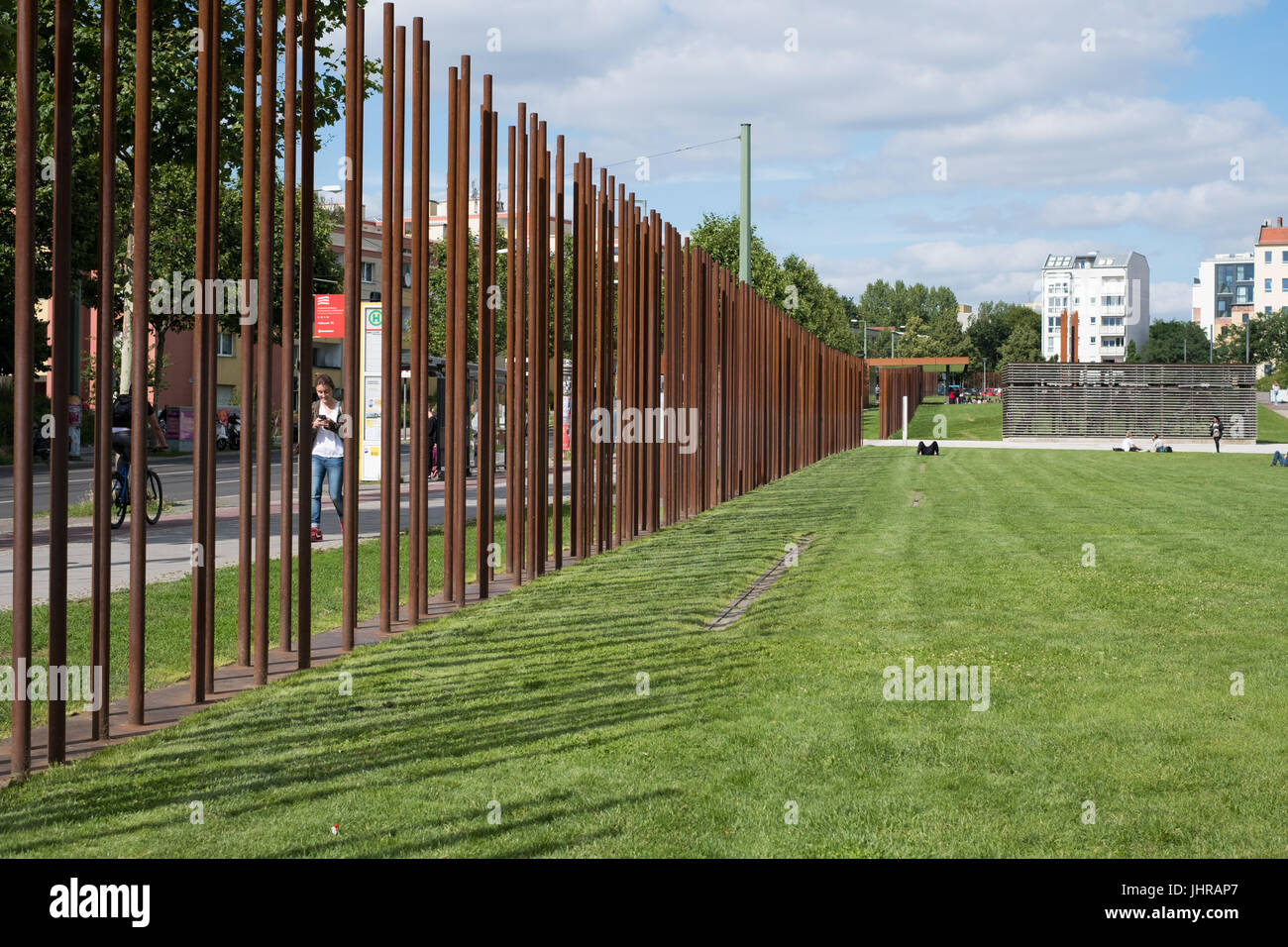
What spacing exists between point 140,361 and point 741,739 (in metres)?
3.09

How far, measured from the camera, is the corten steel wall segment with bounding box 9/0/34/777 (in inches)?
207

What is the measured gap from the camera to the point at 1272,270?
169 meters

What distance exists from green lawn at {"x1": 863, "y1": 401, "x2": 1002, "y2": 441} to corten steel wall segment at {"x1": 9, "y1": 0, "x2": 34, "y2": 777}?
55.0m

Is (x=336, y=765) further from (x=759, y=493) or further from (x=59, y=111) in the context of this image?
(x=759, y=493)

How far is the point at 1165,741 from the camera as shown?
588 cm

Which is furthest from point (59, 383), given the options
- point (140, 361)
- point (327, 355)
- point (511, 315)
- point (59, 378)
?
point (327, 355)

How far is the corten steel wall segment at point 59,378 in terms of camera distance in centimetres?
531

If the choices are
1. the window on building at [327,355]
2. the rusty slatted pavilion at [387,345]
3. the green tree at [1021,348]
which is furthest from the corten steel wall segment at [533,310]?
the green tree at [1021,348]

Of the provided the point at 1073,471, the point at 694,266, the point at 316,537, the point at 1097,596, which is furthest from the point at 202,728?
the point at 1073,471

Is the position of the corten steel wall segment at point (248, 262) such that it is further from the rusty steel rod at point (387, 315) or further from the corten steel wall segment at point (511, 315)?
the corten steel wall segment at point (511, 315)

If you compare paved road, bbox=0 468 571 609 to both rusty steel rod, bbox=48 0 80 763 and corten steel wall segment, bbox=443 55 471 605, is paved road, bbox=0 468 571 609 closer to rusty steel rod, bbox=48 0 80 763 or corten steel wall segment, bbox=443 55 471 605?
corten steel wall segment, bbox=443 55 471 605

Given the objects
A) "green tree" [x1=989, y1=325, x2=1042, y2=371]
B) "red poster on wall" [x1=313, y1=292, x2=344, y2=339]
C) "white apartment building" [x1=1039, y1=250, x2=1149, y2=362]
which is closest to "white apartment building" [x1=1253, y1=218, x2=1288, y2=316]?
"white apartment building" [x1=1039, y1=250, x2=1149, y2=362]

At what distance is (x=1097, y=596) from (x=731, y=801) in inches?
243

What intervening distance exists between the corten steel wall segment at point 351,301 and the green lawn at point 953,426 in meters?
52.0
